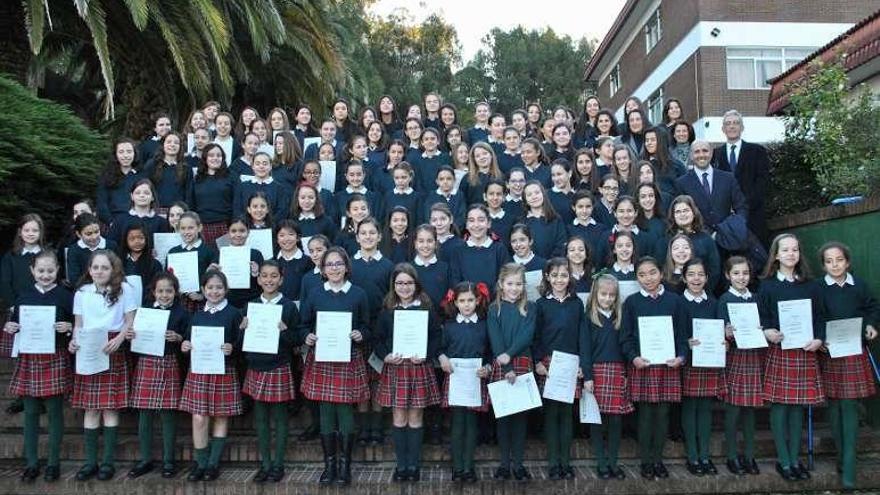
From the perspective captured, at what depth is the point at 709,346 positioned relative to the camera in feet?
17.9

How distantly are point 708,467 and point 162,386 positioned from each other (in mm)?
4720

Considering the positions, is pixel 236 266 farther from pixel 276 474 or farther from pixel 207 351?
pixel 276 474

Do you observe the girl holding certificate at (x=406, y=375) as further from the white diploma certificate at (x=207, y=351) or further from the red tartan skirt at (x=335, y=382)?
the white diploma certificate at (x=207, y=351)

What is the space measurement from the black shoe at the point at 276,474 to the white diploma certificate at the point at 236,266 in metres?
1.72

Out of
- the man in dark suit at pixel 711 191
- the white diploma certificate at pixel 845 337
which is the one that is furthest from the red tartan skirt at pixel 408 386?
the man in dark suit at pixel 711 191

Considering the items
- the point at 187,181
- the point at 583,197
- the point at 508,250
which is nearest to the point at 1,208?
the point at 187,181

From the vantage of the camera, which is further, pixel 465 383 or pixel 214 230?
pixel 214 230

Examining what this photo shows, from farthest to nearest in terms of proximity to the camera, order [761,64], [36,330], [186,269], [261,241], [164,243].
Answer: [761,64] → [164,243] → [261,241] → [186,269] → [36,330]

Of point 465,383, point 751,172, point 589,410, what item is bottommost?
point 589,410

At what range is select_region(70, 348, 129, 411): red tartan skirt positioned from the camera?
5.61 metres

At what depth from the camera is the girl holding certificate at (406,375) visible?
17.9ft

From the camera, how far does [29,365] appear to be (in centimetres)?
568

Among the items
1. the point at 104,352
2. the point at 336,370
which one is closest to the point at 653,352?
the point at 336,370

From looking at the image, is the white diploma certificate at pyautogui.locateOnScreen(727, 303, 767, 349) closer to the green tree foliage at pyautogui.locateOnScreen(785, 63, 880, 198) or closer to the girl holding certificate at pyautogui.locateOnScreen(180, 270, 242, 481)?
the green tree foliage at pyautogui.locateOnScreen(785, 63, 880, 198)
